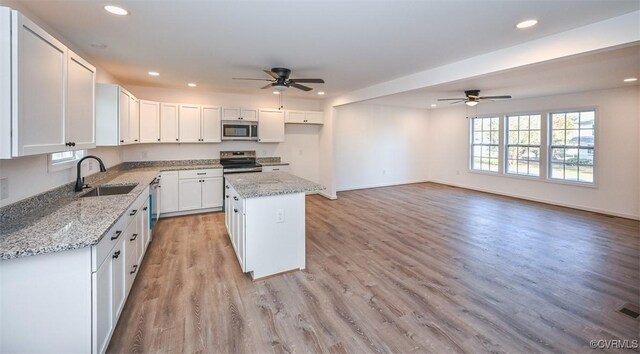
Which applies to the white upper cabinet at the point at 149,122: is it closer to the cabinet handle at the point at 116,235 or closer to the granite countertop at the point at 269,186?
the granite countertop at the point at 269,186

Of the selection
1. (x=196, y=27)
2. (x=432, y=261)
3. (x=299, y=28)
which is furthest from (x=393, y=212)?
(x=196, y=27)

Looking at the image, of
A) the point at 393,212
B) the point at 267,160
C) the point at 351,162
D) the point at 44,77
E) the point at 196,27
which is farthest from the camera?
the point at 351,162

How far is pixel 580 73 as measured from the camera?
4266 mm

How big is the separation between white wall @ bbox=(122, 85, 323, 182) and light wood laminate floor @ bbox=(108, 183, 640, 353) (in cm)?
163

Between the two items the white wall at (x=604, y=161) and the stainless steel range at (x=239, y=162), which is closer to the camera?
the white wall at (x=604, y=161)

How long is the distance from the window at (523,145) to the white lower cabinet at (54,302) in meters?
8.15

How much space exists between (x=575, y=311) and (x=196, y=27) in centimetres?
415

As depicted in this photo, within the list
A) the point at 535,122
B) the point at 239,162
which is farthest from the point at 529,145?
the point at 239,162

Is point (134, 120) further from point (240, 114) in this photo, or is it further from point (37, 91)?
point (37, 91)

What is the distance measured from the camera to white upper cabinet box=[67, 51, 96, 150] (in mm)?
2209

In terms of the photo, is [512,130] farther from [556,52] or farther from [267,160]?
[267,160]

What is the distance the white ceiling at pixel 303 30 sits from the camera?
2.25 metres

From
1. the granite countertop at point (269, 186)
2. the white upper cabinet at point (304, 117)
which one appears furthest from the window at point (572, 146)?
the granite countertop at point (269, 186)

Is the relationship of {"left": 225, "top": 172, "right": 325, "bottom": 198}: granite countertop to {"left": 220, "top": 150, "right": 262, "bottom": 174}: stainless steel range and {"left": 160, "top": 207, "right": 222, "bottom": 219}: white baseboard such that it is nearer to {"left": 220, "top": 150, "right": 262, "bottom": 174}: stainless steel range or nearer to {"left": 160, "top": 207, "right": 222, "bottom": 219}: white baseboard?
{"left": 220, "top": 150, "right": 262, "bottom": 174}: stainless steel range
